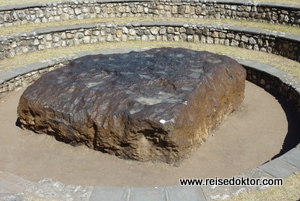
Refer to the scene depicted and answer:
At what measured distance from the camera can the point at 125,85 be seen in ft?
18.2

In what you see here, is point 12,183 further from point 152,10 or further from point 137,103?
point 152,10

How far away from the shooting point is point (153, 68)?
616 centimetres

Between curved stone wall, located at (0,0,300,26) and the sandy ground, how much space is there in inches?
190

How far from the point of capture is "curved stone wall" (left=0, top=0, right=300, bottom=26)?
10164 millimetres

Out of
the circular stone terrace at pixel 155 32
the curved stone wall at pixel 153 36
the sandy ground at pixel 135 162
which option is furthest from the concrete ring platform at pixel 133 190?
the curved stone wall at pixel 153 36

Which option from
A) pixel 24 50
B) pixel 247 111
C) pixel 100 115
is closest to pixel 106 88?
pixel 100 115

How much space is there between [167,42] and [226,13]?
7.45 feet

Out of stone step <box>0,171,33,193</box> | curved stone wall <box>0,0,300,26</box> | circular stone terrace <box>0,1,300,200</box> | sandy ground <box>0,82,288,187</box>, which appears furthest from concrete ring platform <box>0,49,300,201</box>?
curved stone wall <box>0,0,300,26</box>

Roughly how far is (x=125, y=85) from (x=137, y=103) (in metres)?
0.60

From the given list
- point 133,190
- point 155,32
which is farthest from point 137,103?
point 155,32

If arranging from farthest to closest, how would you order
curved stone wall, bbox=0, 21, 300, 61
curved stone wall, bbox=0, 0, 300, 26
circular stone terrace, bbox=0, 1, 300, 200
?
curved stone wall, bbox=0, 0, 300, 26
curved stone wall, bbox=0, 21, 300, 61
circular stone terrace, bbox=0, 1, 300, 200

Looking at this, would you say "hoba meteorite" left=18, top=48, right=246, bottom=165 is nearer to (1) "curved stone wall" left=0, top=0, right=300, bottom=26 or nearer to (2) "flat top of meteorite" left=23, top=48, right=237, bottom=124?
(2) "flat top of meteorite" left=23, top=48, right=237, bottom=124

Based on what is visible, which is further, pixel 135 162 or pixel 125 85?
pixel 125 85

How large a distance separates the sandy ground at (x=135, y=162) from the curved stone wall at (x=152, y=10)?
15.9 ft
